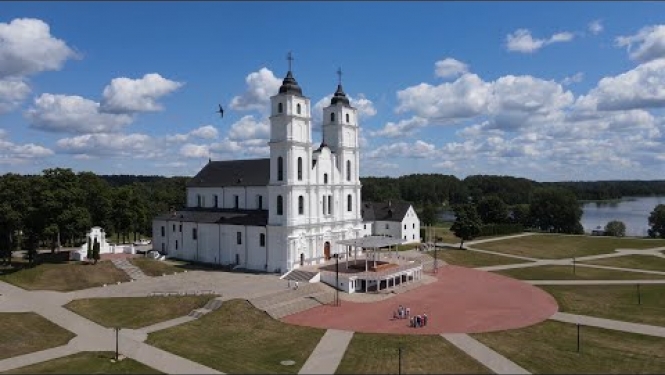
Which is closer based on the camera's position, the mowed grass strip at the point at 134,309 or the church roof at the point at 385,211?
the mowed grass strip at the point at 134,309

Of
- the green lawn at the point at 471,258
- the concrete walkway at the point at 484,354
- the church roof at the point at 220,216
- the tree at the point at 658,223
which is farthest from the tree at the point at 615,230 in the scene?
the concrete walkway at the point at 484,354

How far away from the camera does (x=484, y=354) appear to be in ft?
90.7

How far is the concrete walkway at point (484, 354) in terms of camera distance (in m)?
25.4

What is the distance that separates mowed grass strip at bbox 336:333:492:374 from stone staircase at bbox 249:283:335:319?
7.04 metres

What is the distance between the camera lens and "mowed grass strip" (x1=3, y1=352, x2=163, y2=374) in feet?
82.0

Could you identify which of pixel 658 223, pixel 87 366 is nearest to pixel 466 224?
pixel 658 223

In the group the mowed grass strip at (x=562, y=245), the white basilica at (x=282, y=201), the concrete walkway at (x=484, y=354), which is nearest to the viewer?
the concrete walkway at (x=484, y=354)

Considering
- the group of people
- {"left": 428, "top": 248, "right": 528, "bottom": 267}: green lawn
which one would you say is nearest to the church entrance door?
{"left": 428, "top": 248, "right": 528, "bottom": 267}: green lawn

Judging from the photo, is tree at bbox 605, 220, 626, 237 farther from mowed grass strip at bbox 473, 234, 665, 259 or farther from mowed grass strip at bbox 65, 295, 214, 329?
mowed grass strip at bbox 65, 295, 214, 329

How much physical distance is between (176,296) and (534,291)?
29850 mm

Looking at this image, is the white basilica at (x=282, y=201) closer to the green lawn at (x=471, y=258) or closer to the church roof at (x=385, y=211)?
the green lawn at (x=471, y=258)

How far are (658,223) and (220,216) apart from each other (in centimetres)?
7710

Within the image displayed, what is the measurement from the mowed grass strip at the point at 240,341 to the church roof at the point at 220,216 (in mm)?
16698

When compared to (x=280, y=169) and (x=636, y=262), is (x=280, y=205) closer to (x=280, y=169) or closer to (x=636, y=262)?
(x=280, y=169)
